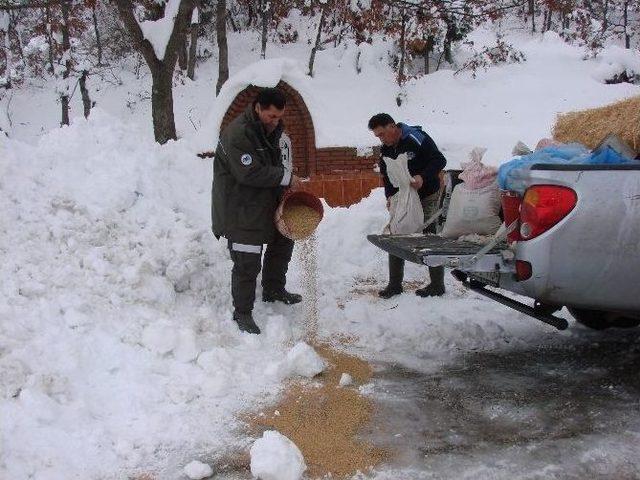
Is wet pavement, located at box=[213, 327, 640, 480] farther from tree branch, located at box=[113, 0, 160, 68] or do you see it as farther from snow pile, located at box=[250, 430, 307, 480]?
tree branch, located at box=[113, 0, 160, 68]

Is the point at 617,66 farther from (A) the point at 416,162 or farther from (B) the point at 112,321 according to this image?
(B) the point at 112,321

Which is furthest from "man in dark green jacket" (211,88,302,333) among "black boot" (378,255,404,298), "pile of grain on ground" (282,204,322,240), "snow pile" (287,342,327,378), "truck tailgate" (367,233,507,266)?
"black boot" (378,255,404,298)

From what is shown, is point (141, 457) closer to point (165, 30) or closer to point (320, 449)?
point (320, 449)

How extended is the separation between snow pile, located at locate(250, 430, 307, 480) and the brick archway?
9.15 m

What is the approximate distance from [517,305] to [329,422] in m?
1.35

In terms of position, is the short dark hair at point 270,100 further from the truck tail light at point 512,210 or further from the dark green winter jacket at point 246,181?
the truck tail light at point 512,210

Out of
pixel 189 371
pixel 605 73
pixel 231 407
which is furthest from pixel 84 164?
pixel 605 73

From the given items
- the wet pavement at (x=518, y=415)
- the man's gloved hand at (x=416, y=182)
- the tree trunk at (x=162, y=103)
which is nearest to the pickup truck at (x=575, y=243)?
the wet pavement at (x=518, y=415)

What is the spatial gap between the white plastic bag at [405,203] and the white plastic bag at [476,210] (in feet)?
2.56

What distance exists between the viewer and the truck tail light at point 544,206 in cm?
351

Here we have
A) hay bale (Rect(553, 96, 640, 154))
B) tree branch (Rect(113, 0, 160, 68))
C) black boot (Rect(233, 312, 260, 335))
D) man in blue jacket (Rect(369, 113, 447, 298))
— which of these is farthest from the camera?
tree branch (Rect(113, 0, 160, 68))

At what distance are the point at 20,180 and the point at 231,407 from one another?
2943 mm

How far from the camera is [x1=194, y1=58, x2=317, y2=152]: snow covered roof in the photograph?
11398mm

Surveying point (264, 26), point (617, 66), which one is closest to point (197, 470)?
point (264, 26)
